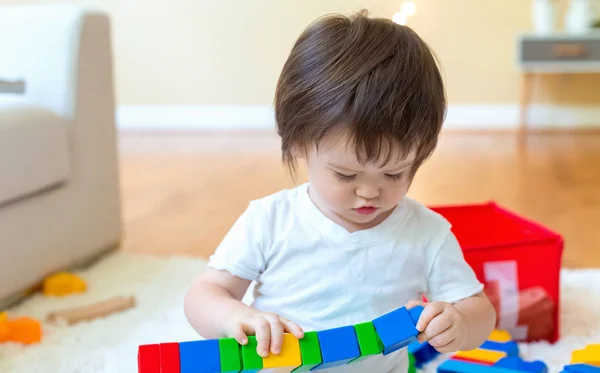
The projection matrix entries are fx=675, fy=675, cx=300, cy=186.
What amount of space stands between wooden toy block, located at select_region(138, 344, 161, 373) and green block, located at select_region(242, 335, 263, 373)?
84 mm

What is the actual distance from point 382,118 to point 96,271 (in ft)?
3.26

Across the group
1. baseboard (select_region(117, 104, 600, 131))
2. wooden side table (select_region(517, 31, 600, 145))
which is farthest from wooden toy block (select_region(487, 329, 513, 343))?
baseboard (select_region(117, 104, 600, 131))

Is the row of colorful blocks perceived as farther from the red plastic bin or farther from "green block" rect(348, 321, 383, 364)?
the red plastic bin

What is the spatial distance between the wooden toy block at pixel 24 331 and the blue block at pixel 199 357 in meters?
0.60

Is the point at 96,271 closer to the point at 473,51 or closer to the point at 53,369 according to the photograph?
the point at 53,369

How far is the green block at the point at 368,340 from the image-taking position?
703mm

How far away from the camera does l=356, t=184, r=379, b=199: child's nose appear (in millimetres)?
753

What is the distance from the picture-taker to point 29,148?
1303 mm

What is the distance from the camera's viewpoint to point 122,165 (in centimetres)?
278

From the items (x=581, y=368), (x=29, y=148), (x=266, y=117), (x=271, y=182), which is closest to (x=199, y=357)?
(x=581, y=368)

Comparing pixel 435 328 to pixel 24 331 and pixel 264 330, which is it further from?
pixel 24 331

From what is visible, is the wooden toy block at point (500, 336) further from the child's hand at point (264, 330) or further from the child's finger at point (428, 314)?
the child's hand at point (264, 330)

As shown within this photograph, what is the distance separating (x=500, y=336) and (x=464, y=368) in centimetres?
15

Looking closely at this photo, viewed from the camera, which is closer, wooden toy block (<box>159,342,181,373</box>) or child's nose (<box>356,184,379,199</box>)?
wooden toy block (<box>159,342,181,373</box>)
